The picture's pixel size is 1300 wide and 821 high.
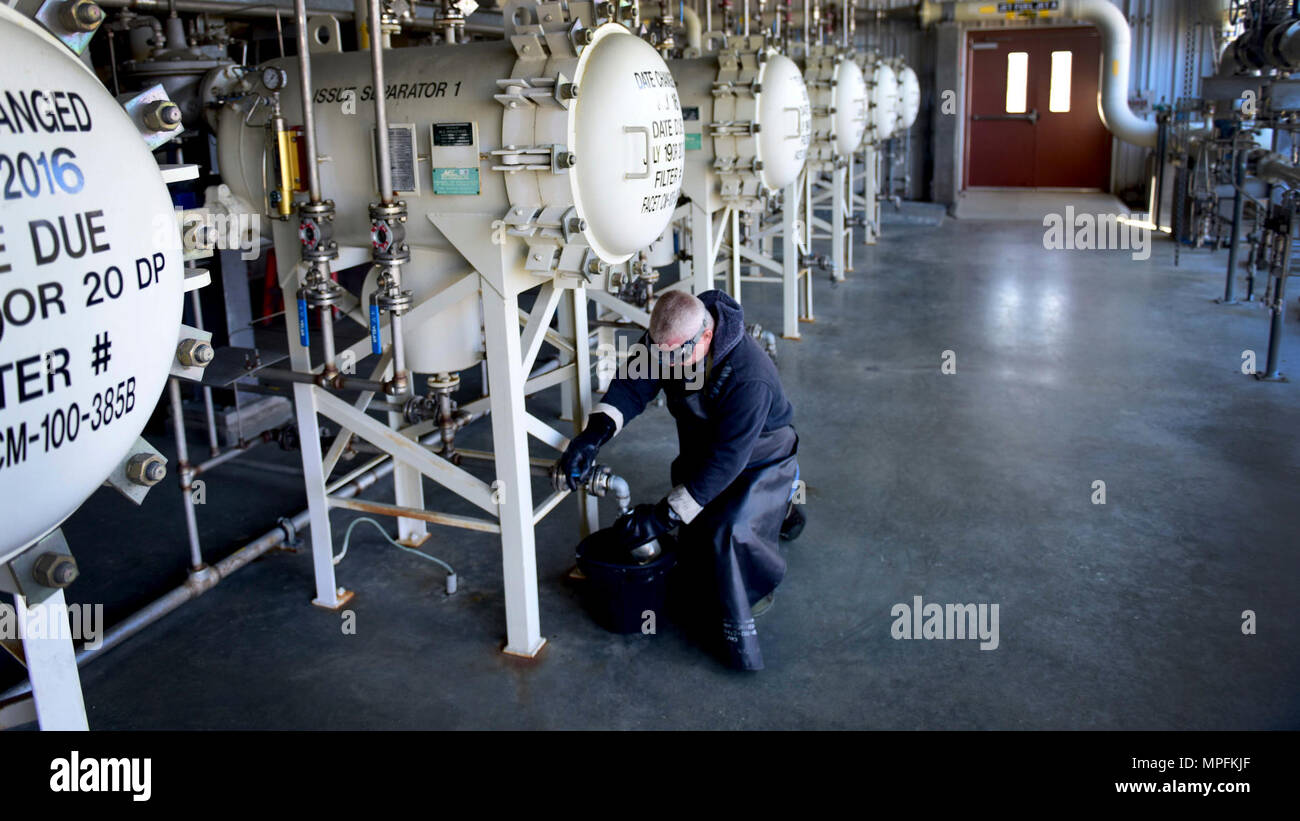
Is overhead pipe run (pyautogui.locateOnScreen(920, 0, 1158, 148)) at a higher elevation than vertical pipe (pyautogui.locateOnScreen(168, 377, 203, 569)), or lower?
higher

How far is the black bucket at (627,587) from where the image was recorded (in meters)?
3.55

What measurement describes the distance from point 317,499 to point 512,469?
2.96ft

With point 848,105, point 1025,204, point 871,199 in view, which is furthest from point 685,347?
point 1025,204

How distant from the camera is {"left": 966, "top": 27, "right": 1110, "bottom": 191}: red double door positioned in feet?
51.5

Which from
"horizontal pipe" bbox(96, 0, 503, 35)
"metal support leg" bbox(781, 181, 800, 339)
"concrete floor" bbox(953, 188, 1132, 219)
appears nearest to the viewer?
"horizontal pipe" bbox(96, 0, 503, 35)

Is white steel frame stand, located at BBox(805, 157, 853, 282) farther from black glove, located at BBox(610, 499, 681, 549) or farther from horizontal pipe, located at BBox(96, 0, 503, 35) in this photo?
black glove, located at BBox(610, 499, 681, 549)

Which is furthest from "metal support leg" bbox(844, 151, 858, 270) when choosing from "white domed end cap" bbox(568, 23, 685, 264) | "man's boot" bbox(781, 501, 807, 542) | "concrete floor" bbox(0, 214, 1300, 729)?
"white domed end cap" bbox(568, 23, 685, 264)

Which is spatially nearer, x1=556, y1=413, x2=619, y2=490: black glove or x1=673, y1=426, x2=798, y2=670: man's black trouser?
x1=673, y1=426, x2=798, y2=670: man's black trouser

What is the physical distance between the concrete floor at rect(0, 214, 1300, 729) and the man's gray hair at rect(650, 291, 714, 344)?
1085mm

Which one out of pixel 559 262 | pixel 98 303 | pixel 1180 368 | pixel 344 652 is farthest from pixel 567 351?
pixel 1180 368

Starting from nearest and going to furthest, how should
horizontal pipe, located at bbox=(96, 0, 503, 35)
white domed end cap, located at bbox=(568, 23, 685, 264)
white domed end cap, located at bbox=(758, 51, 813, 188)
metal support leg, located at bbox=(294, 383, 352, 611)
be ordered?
white domed end cap, located at bbox=(568, 23, 685, 264) < metal support leg, located at bbox=(294, 383, 352, 611) < horizontal pipe, located at bbox=(96, 0, 503, 35) < white domed end cap, located at bbox=(758, 51, 813, 188)

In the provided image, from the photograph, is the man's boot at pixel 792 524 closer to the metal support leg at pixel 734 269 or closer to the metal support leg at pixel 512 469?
the metal support leg at pixel 512 469
